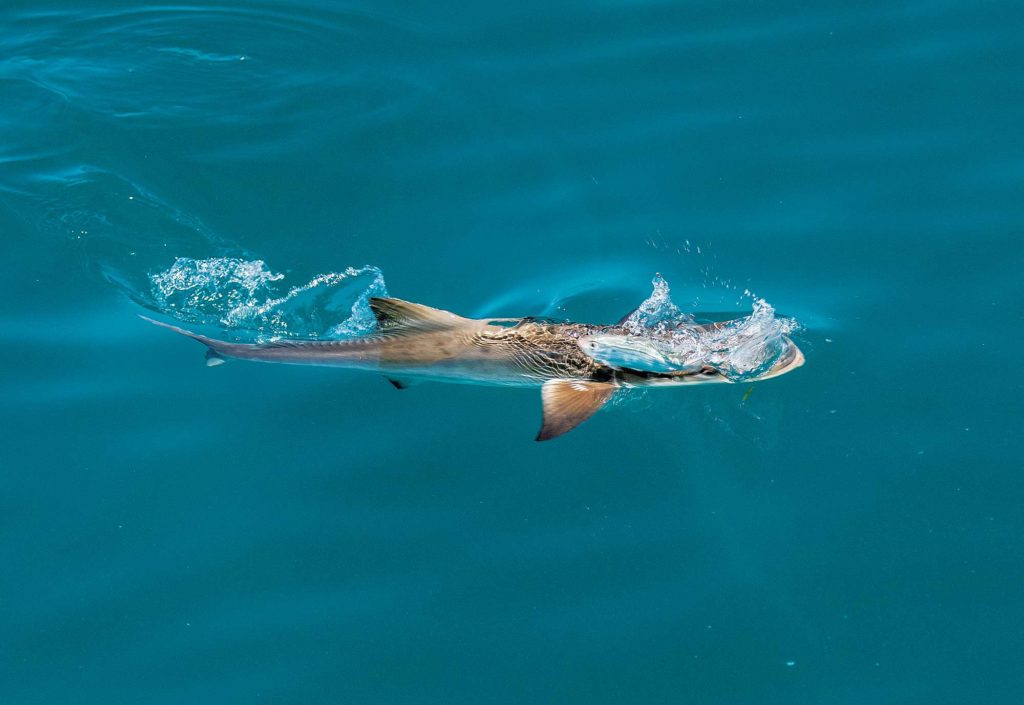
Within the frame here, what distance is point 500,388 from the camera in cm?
934

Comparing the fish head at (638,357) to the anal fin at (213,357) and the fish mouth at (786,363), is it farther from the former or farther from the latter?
the anal fin at (213,357)

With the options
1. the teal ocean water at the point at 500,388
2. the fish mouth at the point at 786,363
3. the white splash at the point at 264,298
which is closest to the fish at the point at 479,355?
the fish mouth at the point at 786,363

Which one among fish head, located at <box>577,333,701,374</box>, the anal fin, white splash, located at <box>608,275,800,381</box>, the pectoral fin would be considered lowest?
the anal fin

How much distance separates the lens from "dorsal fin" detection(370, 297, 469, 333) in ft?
28.9

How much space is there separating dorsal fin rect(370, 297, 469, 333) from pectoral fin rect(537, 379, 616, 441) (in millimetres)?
1019

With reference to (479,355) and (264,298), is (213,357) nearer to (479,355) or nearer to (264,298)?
(264,298)

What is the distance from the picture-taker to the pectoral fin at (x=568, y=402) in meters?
8.14

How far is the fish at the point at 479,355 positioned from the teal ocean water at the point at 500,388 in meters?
0.31

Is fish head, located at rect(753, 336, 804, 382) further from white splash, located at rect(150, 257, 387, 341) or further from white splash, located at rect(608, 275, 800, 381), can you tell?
white splash, located at rect(150, 257, 387, 341)

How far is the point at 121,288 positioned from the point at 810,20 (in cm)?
829

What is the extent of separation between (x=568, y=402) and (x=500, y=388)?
1.05m

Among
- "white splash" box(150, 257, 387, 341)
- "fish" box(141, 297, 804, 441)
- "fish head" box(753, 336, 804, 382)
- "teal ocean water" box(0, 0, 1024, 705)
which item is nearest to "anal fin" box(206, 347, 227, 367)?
"fish" box(141, 297, 804, 441)

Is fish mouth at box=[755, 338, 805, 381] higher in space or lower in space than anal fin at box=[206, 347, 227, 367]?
higher

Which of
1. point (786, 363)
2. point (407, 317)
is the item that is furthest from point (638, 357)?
point (407, 317)
